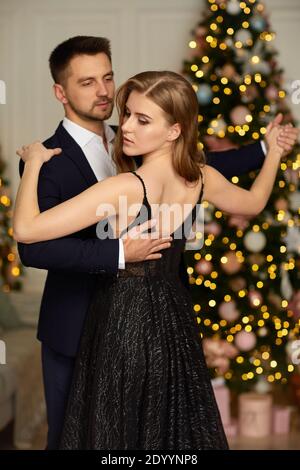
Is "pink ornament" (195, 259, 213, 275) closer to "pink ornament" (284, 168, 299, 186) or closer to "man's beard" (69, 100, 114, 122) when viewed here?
"pink ornament" (284, 168, 299, 186)

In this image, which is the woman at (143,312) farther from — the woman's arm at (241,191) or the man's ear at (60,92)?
the man's ear at (60,92)

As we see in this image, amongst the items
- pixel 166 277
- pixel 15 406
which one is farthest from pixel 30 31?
pixel 166 277

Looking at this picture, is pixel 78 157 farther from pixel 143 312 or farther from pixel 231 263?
pixel 231 263

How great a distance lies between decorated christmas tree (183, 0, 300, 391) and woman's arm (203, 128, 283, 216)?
1.71m

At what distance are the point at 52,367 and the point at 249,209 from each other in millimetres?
915

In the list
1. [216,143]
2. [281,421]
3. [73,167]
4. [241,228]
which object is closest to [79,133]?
[73,167]

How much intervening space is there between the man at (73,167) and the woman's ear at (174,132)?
37 cm

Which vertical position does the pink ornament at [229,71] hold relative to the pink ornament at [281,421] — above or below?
above

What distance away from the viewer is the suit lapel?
9.58 feet

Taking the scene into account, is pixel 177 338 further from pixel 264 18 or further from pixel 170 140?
pixel 264 18

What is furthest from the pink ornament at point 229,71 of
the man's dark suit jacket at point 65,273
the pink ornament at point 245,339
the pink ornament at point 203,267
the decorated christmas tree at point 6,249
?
the man's dark suit jacket at point 65,273

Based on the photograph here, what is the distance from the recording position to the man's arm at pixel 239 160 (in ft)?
10.5

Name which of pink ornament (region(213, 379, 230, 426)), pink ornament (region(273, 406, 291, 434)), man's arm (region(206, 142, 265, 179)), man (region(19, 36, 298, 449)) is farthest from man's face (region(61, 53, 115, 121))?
pink ornament (region(273, 406, 291, 434))

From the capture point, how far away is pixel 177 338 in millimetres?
2631
